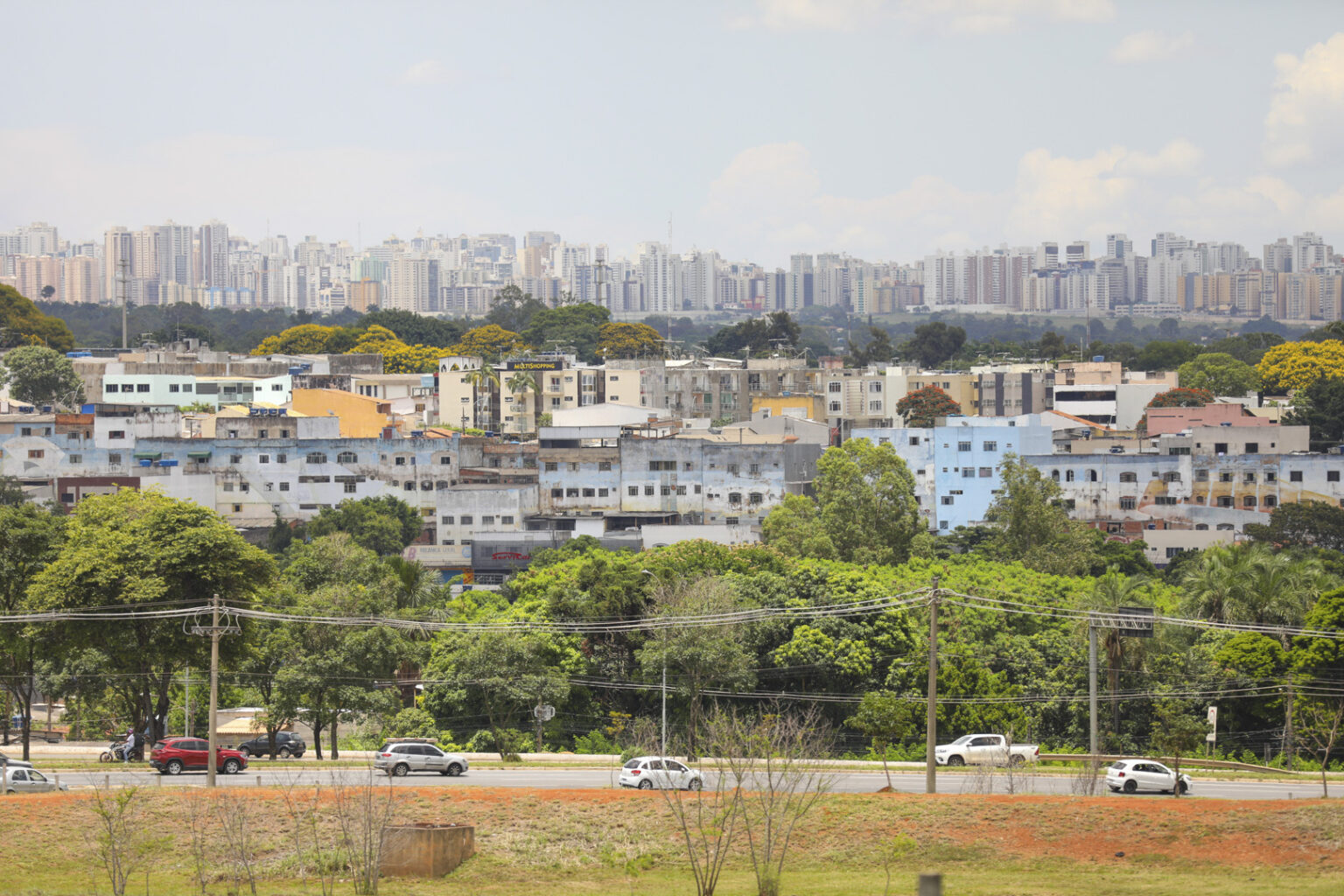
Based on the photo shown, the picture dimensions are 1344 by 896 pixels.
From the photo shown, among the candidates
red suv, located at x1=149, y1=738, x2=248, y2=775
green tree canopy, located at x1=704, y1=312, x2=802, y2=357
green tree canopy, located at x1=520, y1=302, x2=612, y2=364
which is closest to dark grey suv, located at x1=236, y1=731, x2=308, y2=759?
red suv, located at x1=149, y1=738, x2=248, y2=775

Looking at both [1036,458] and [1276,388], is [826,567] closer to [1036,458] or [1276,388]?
[1036,458]

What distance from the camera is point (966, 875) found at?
21.1 m

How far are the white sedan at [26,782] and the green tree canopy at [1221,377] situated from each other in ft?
283

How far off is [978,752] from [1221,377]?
262 ft

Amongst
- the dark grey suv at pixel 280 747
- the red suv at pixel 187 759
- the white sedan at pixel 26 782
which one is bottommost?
the dark grey suv at pixel 280 747

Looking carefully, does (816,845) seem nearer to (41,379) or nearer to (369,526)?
(369,526)

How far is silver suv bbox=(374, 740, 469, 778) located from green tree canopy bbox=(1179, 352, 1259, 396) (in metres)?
80.7

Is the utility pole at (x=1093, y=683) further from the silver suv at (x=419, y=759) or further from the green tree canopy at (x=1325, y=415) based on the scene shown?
the green tree canopy at (x=1325, y=415)

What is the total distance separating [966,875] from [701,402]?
252ft

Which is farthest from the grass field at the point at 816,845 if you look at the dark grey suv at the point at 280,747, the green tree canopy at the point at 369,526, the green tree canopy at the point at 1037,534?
the green tree canopy at the point at 369,526

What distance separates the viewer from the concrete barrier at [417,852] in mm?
20656

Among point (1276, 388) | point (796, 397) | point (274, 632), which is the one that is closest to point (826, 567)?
point (274, 632)

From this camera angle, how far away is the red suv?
27672 millimetres

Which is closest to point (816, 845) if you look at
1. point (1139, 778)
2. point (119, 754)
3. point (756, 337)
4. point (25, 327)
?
point (1139, 778)
